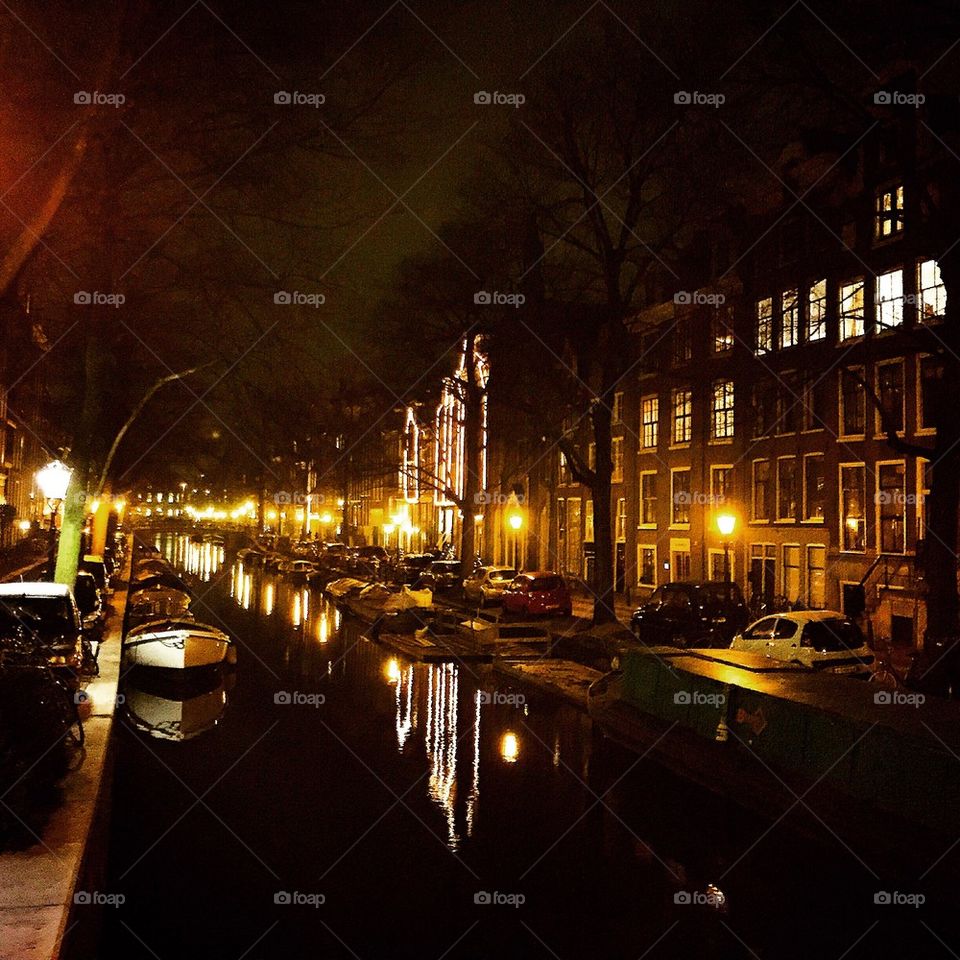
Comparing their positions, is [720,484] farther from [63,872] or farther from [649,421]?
[63,872]

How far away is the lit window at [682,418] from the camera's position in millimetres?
40250

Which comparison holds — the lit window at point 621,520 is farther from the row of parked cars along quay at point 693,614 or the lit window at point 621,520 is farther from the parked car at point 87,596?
the parked car at point 87,596

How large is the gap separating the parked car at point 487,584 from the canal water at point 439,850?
18967mm

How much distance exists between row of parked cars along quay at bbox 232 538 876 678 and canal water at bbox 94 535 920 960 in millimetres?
4615

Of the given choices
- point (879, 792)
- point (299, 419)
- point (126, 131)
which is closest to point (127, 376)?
point (126, 131)

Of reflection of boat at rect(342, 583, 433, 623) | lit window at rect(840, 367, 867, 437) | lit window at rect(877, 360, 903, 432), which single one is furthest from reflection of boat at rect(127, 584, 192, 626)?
lit window at rect(877, 360, 903, 432)

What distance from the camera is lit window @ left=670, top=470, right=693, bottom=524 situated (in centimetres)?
3978

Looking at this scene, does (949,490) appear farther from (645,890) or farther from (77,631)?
(77,631)

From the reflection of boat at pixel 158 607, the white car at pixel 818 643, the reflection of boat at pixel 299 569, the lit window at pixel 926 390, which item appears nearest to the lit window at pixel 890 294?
the lit window at pixel 926 390

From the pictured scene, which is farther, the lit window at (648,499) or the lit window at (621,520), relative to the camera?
the lit window at (621,520)

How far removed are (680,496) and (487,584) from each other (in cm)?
853

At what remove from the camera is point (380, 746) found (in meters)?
18.1

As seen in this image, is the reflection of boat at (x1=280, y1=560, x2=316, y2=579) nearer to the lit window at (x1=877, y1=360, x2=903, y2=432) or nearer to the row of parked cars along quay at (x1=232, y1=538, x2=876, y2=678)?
the row of parked cars along quay at (x1=232, y1=538, x2=876, y2=678)

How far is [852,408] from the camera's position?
30.9 metres
